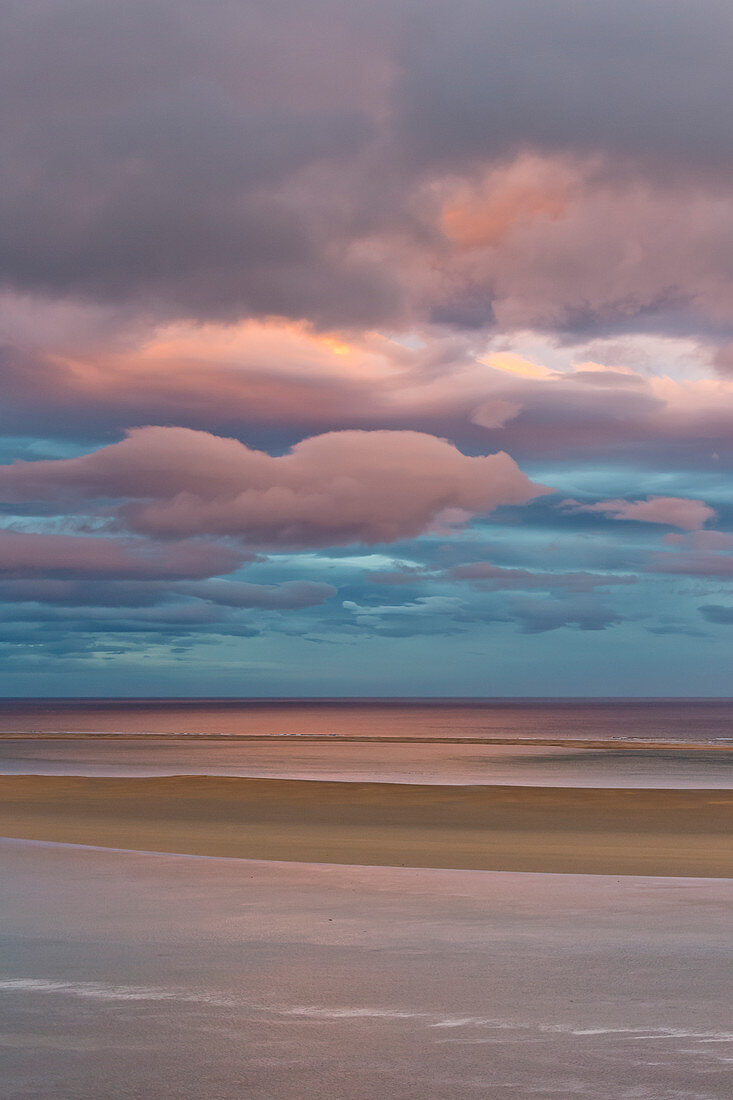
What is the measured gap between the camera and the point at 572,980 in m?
8.16

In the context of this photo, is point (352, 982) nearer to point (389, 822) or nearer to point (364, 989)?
point (364, 989)

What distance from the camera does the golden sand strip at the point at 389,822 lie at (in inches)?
→ 713

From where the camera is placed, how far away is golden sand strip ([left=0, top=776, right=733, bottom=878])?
18109mm

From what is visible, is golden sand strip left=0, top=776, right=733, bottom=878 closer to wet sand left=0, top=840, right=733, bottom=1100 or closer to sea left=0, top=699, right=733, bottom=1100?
sea left=0, top=699, right=733, bottom=1100

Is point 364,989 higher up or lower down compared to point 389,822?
higher up

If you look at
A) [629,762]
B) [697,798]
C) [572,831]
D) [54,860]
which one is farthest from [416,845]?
[629,762]

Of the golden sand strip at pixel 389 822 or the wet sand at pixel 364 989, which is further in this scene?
the golden sand strip at pixel 389 822

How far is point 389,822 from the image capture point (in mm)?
25891


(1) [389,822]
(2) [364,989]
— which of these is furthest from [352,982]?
(1) [389,822]

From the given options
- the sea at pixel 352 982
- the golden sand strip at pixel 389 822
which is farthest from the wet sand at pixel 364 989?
the golden sand strip at pixel 389 822

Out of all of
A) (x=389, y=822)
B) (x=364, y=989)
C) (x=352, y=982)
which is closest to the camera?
(x=364, y=989)

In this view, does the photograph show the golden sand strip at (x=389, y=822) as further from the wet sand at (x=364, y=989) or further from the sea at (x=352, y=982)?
the wet sand at (x=364, y=989)

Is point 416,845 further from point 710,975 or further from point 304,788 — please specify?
point 304,788

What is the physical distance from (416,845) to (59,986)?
12514 mm
